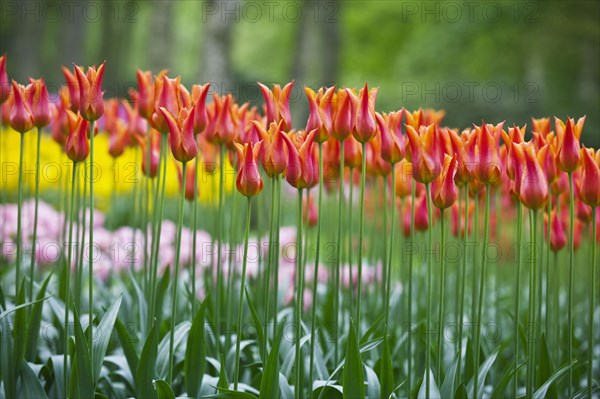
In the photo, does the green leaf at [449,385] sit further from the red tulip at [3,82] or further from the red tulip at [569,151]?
the red tulip at [3,82]

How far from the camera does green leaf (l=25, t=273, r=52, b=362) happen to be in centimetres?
237

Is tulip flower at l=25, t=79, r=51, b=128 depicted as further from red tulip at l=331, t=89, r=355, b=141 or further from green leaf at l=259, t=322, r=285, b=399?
green leaf at l=259, t=322, r=285, b=399

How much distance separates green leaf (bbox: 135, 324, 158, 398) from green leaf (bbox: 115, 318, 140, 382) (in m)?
0.14

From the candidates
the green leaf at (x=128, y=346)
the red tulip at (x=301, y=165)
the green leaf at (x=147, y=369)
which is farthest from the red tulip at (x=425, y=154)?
the green leaf at (x=128, y=346)

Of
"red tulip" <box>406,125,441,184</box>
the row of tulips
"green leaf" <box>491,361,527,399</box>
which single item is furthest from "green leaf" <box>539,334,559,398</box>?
"red tulip" <box>406,125,441,184</box>

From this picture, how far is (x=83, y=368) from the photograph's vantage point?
2.06 m

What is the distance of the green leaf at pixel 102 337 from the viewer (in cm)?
218

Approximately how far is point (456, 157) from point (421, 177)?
0.17 meters

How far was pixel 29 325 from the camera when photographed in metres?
2.37

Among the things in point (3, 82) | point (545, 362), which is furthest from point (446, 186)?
point (3, 82)

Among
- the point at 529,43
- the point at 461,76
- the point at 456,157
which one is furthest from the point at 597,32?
the point at 456,157

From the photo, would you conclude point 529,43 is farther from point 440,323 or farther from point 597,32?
point 440,323

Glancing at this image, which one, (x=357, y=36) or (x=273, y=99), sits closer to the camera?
(x=273, y=99)

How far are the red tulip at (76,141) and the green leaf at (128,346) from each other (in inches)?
22.4
